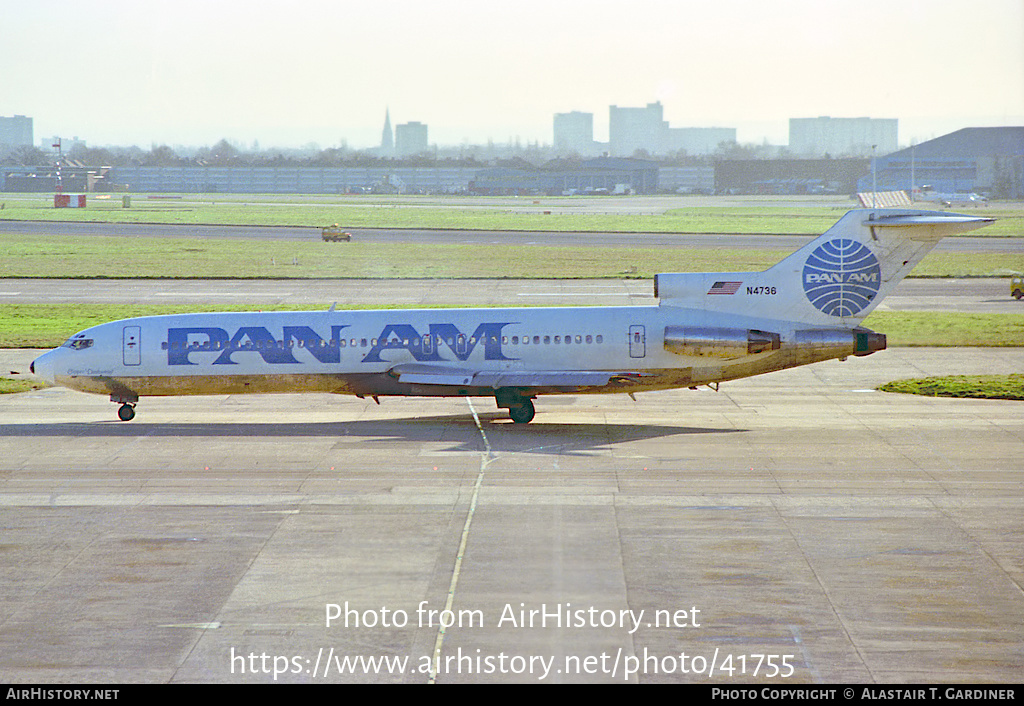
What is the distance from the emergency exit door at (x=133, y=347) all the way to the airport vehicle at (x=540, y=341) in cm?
3

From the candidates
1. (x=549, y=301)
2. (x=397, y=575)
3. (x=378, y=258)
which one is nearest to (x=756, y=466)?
(x=397, y=575)

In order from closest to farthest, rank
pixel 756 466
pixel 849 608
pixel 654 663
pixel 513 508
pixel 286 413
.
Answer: pixel 654 663
pixel 849 608
pixel 513 508
pixel 756 466
pixel 286 413

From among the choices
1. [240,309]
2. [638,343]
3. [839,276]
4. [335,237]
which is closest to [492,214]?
[335,237]

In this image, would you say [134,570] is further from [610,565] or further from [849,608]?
[849,608]

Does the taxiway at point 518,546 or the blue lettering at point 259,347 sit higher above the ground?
the blue lettering at point 259,347

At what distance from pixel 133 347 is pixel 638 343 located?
15113mm

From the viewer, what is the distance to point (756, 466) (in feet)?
85.9

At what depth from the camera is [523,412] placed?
3184 cm

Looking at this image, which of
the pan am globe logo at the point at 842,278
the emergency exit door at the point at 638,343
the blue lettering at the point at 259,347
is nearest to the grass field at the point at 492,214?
the pan am globe logo at the point at 842,278

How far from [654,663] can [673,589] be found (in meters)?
2.91

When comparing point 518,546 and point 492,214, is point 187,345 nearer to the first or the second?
point 518,546

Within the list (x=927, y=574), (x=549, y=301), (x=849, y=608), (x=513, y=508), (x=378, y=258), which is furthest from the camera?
(x=378, y=258)

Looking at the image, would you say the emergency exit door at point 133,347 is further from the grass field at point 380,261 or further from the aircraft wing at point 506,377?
the grass field at point 380,261

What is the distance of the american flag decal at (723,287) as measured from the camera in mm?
32188
